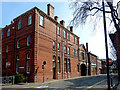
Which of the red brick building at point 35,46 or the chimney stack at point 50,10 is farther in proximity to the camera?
the chimney stack at point 50,10

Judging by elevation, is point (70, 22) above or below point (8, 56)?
above

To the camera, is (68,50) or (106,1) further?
(68,50)

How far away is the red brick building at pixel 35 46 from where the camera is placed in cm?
2080

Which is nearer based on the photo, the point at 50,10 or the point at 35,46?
the point at 35,46

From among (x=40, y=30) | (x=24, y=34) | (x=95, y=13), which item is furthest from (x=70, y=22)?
(x=24, y=34)

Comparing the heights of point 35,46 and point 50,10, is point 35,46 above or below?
below

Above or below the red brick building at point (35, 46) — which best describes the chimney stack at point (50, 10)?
above

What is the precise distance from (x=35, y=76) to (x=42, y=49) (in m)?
4.97

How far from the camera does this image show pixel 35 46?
67.4ft

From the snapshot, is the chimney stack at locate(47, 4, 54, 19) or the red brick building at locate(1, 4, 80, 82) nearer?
the red brick building at locate(1, 4, 80, 82)

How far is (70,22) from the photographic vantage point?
12.7 meters

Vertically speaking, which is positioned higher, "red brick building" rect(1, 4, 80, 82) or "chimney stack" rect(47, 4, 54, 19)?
"chimney stack" rect(47, 4, 54, 19)

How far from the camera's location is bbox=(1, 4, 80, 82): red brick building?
2080 cm

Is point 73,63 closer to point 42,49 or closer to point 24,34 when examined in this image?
point 42,49
